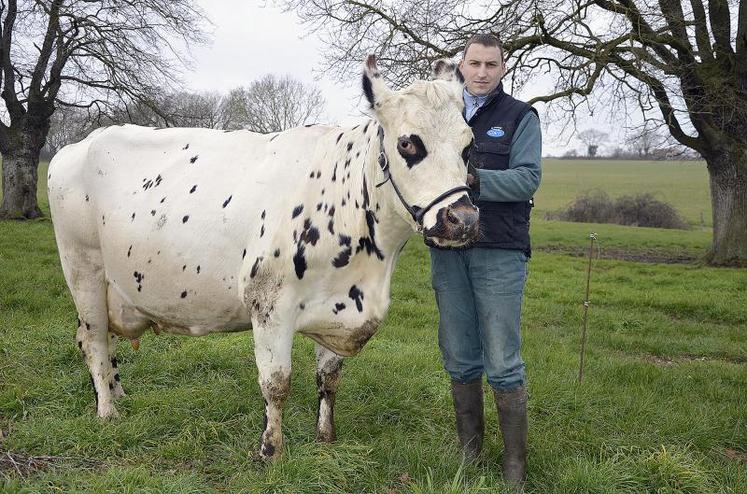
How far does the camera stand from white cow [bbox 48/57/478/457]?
312cm

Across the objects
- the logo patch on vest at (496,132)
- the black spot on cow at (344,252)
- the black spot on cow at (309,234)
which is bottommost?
the black spot on cow at (344,252)

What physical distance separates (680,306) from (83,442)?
9052 mm

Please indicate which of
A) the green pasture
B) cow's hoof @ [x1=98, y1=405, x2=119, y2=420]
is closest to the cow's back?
cow's hoof @ [x1=98, y1=405, x2=119, y2=420]

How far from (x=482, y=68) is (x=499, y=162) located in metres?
0.53

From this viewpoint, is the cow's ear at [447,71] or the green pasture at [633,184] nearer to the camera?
the cow's ear at [447,71]

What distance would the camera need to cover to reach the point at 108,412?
4523 mm

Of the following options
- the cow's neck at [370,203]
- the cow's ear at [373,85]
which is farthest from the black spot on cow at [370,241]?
the cow's ear at [373,85]

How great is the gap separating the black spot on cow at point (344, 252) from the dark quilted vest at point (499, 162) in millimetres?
733

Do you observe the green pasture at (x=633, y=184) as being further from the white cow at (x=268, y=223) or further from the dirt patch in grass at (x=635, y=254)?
the white cow at (x=268, y=223)

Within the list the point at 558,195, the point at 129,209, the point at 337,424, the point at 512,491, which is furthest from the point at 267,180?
the point at 558,195

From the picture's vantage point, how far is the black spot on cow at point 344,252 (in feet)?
11.7

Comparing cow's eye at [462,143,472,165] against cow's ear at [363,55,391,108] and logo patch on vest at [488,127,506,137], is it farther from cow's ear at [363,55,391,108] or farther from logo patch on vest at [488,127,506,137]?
cow's ear at [363,55,391,108]

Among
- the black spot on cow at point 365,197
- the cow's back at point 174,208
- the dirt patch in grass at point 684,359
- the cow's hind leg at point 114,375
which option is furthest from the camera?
the dirt patch in grass at point 684,359

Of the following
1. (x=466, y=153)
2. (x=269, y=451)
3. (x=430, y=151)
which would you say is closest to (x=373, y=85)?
(x=430, y=151)
